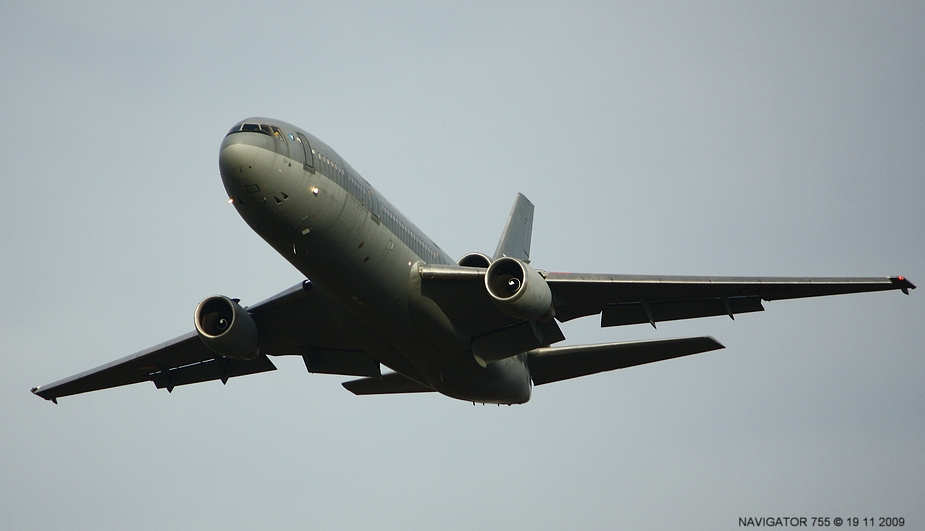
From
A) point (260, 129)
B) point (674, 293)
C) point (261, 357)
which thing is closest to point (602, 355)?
point (674, 293)

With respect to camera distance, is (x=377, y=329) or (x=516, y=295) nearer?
(x=516, y=295)

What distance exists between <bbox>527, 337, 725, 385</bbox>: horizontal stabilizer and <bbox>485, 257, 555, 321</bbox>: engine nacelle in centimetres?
498

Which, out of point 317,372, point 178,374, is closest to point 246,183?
point 317,372

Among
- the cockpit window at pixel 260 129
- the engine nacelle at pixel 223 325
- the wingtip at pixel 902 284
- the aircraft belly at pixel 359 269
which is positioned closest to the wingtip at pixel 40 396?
the engine nacelle at pixel 223 325

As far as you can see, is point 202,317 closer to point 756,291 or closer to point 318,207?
point 318,207

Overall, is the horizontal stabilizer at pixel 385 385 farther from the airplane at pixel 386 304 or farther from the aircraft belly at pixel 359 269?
the aircraft belly at pixel 359 269

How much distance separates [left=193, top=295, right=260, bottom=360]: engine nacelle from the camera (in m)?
25.9

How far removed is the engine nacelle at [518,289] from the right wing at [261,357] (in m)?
6.03

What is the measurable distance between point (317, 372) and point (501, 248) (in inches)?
355

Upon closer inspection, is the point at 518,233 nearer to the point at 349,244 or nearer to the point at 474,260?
the point at 474,260

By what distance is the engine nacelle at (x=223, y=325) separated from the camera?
2592 cm

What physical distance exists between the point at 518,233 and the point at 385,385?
30.9 ft

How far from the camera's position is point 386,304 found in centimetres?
2462

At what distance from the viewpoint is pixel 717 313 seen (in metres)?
26.4
